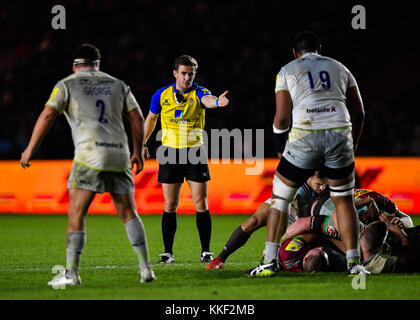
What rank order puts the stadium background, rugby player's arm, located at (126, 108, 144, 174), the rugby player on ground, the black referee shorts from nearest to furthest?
1. rugby player's arm, located at (126, 108, 144, 174)
2. the rugby player on ground
3. the black referee shorts
4. the stadium background

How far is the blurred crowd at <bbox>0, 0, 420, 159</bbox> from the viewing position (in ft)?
61.1

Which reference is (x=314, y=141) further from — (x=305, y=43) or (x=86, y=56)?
(x=86, y=56)

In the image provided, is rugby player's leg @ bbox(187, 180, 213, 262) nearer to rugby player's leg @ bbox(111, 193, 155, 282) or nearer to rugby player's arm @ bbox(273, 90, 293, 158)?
rugby player's arm @ bbox(273, 90, 293, 158)

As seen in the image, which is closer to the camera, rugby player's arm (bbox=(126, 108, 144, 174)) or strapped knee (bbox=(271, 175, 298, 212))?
rugby player's arm (bbox=(126, 108, 144, 174))

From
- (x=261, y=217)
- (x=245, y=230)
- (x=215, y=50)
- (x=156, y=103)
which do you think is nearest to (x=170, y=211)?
(x=156, y=103)

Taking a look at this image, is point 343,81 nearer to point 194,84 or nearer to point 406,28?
point 194,84

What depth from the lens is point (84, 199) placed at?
6.13 meters

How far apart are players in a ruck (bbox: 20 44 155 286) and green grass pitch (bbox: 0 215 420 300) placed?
15.6 inches

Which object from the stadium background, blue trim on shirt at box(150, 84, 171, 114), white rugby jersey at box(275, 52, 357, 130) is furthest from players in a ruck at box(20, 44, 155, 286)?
the stadium background

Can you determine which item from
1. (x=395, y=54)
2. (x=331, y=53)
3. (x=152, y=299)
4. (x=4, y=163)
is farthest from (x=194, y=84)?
(x=395, y=54)

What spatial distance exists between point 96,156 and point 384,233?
2.75 m

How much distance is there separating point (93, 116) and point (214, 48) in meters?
14.0

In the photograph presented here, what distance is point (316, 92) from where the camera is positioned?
6.54 metres


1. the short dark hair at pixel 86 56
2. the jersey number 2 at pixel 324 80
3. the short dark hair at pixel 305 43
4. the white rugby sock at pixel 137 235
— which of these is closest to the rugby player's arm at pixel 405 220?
the jersey number 2 at pixel 324 80
